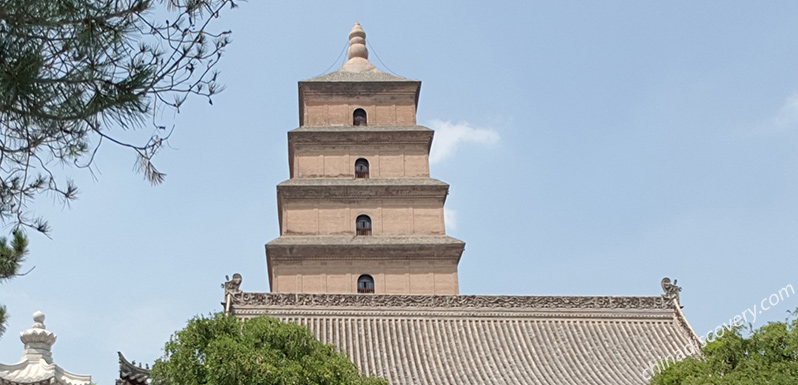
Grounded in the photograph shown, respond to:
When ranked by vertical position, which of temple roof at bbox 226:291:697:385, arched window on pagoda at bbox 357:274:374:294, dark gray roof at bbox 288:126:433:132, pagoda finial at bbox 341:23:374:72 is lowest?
temple roof at bbox 226:291:697:385

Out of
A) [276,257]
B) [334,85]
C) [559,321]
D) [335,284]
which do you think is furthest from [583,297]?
[334,85]

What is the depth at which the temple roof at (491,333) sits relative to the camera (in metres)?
20.7

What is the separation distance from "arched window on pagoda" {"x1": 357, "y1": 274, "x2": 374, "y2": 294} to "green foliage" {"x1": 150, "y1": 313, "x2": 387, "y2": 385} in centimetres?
1059

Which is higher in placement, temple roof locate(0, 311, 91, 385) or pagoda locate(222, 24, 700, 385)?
pagoda locate(222, 24, 700, 385)

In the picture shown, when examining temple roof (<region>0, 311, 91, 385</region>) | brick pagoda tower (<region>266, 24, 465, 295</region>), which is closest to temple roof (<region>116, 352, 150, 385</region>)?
temple roof (<region>0, 311, 91, 385</region>)

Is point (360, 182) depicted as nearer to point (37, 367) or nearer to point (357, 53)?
point (357, 53)

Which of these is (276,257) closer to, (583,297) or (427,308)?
(427,308)

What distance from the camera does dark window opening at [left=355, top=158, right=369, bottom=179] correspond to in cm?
2781

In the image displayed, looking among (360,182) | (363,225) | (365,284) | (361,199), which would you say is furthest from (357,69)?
(365,284)

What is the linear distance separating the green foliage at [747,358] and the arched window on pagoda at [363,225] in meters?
12.9

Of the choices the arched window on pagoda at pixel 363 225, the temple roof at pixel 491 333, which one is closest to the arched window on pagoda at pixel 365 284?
the arched window on pagoda at pixel 363 225

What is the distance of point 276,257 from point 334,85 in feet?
19.6

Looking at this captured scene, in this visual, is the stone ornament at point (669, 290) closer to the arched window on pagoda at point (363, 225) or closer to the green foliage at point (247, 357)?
the arched window on pagoda at point (363, 225)

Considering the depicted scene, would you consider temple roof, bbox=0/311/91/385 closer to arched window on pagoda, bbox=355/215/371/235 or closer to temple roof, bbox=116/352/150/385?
temple roof, bbox=116/352/150/385
